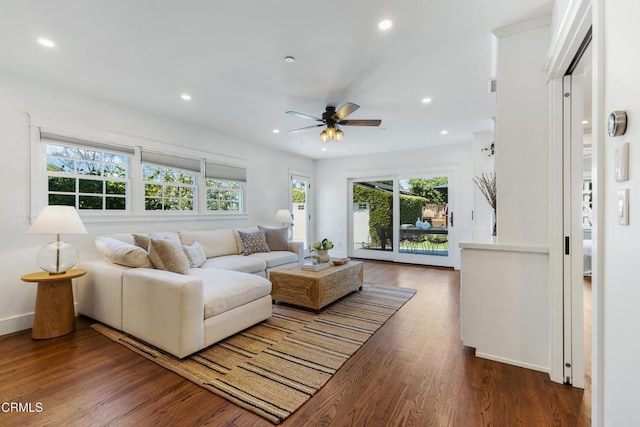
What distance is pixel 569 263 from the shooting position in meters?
1.87

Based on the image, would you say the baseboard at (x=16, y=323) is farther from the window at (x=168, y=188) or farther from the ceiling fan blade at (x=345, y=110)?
the ceiling fan blade at (x=345, y=110)

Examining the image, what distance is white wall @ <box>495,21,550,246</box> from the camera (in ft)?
6.75

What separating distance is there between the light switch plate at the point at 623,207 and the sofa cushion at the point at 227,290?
8.22ft

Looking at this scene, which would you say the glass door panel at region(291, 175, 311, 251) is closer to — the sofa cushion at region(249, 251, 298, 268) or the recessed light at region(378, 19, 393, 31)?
the sofa cushion at region(249, 251, 298, 268)

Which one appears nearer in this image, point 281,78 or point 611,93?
point 611,93

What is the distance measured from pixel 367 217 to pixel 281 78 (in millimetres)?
4434

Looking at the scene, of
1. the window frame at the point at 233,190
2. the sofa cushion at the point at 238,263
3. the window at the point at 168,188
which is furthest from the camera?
the window frame at the point at 233,190

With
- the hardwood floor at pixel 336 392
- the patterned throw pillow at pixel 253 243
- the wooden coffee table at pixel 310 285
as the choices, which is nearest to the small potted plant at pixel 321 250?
the wooden coffee table at pixel 310 285

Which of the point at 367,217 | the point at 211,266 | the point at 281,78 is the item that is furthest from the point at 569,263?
the point at 367,217

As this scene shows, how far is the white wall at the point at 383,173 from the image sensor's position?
Result: 18.4 feet

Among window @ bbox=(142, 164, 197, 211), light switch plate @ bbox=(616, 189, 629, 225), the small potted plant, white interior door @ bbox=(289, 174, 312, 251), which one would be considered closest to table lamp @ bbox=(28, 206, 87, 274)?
window @ bbox=(142, 164, 197, 211)

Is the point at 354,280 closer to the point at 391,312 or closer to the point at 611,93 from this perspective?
the point at 391,312

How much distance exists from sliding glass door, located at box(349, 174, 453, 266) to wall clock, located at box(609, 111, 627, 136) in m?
5.10

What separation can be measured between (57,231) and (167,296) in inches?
50.7
